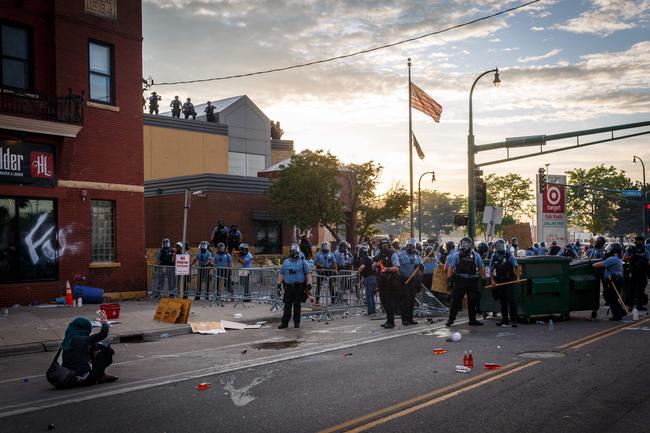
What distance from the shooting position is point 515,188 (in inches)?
3487

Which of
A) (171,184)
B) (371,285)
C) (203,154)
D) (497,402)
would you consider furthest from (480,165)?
(203,154)

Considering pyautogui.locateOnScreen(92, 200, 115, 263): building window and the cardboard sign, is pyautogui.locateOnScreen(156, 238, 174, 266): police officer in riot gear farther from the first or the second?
the cardboard sign

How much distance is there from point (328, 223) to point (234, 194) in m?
5.47

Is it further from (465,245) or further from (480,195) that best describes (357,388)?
(480,195)

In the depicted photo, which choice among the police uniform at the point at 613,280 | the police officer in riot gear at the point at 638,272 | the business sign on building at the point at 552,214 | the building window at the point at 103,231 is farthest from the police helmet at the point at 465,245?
the business sign on building at the point at 552,214

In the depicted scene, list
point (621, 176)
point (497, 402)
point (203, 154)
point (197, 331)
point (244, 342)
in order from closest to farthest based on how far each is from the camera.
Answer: point (497, 402)
point (244, 342)
point (197, 331)
point (203, 154)
point (621, 176)

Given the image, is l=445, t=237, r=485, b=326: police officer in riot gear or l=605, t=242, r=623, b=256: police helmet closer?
l=445, t=237, r=485, b=326: police officer in riot gear

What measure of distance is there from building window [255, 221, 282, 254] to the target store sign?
14.8 meters

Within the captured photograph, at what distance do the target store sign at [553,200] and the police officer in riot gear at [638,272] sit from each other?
1987 centimetres

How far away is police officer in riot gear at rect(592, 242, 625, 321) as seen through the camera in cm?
1472

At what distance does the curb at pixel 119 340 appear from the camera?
40.5ft

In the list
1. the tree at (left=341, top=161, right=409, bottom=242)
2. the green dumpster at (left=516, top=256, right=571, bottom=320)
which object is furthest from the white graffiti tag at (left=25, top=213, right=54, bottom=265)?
the tree at (left=341, top=161, right=409, bottom=242)

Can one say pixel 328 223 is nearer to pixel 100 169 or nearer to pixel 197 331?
pixel 100 169

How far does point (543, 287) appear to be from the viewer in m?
14.7
